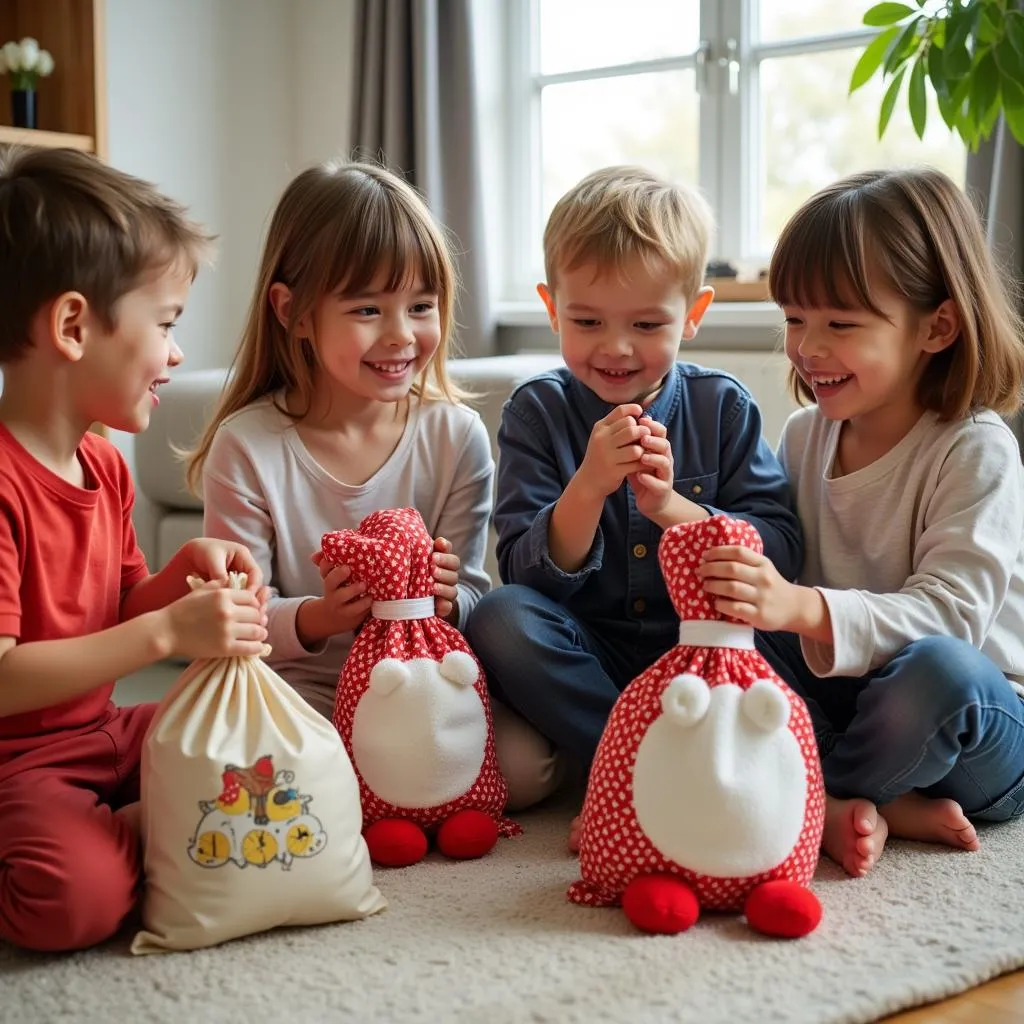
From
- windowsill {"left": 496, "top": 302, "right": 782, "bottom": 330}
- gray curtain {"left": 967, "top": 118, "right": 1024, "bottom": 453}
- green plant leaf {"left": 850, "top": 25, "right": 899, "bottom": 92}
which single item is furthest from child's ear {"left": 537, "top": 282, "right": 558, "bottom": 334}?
windowsill {"left": 496, "top": 302, "right": 782, "bottom": 330}

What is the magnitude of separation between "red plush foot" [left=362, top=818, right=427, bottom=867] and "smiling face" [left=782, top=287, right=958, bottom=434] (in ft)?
2.17

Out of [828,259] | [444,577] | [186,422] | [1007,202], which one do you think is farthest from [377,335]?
[1007,202]

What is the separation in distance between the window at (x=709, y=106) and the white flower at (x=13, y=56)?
120cm

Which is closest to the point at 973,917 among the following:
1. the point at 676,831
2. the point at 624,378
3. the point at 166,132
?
the point at 676,831

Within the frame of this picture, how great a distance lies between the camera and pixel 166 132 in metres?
3.17

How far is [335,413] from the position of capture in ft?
5.58

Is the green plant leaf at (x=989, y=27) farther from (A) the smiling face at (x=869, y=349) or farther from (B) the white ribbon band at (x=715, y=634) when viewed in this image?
(B) the white ribbon band at (x=715, y=634)

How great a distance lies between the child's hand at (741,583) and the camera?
47.3 inches

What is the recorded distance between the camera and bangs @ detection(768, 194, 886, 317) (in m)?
1.45

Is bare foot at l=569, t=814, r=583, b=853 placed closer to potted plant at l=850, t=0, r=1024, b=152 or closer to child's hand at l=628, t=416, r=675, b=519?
child's hand at l=628, t=416, r=675, b=519

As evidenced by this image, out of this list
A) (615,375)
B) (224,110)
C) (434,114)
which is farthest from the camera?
(224,110)

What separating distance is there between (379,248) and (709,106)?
1.57 metres

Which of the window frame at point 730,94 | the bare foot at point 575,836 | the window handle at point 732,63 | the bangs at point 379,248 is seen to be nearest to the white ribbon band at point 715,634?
the bare foot at point 575,836

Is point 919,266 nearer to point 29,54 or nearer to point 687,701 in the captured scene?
point 687,701
